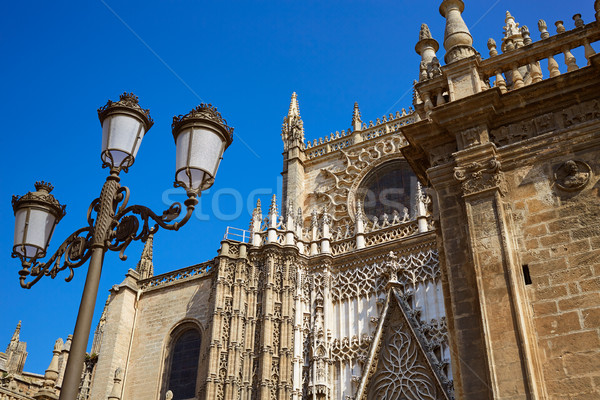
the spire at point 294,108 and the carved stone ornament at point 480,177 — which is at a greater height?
the spire at point 294,108

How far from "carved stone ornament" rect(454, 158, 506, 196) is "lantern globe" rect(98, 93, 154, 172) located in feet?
13.7

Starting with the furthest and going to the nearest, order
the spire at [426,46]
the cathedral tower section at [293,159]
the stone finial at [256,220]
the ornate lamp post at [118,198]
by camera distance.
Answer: the cathedral tower section at [293,159] < the stone finial at [256,220] < the spire at [426,46] < the ornate lamp post at [118,198]

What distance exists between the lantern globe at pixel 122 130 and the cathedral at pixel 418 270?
4101 mm

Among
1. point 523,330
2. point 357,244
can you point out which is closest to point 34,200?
point 523,330

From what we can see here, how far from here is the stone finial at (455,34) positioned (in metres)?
9.47

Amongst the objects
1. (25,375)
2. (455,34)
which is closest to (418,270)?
(455,34)

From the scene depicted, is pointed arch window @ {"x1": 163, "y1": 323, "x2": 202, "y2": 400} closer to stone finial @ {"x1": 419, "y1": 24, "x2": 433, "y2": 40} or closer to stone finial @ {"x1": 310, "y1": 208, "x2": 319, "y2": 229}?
stone finial @ {"x1": 310, "y1": 208, "x2": 319, "y2": 229}

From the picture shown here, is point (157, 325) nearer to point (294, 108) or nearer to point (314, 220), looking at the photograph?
point (314, 220)

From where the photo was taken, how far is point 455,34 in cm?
967

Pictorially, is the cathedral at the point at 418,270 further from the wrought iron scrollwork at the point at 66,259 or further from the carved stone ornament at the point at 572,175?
the wrought iron scrollwork at the point at 66,259

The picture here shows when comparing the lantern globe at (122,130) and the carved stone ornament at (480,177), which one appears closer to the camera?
the lantern globe at (122,130)

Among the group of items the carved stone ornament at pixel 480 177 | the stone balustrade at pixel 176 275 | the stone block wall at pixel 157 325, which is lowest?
the carved stone ornament at pixel 480 177

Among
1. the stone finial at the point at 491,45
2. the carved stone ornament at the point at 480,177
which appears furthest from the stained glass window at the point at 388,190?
the carved stone ornament at the point at 480,177

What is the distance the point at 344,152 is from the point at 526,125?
54.2 feet
